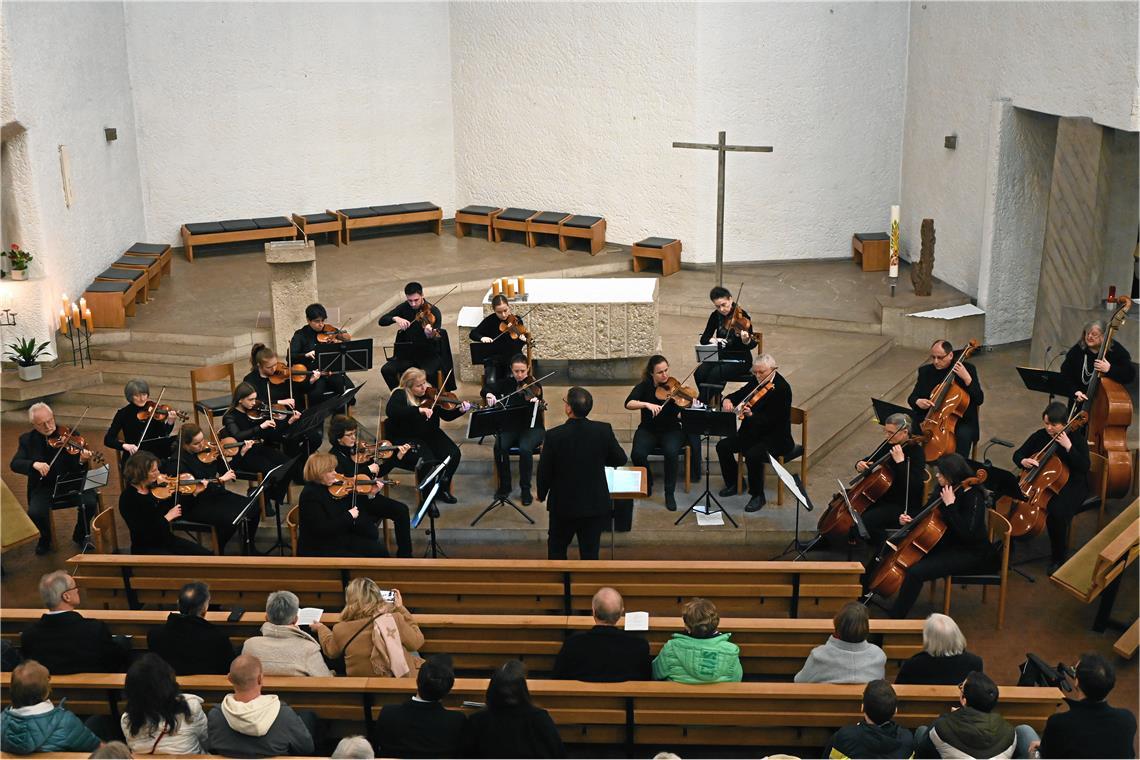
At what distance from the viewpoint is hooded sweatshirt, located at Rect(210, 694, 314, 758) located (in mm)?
5852

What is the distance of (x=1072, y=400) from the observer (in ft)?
32.3

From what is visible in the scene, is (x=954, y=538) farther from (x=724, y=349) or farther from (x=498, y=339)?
(x=498, y=339)

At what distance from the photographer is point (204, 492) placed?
904 cm

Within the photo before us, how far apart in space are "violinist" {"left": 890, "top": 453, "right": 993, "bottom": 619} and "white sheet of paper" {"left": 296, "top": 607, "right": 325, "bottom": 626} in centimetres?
365

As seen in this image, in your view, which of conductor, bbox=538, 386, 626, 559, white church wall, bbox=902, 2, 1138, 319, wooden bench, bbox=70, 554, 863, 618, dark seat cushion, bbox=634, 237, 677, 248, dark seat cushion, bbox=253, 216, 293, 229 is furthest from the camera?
dark seat cushion, bbox=253, 216, 293, 229

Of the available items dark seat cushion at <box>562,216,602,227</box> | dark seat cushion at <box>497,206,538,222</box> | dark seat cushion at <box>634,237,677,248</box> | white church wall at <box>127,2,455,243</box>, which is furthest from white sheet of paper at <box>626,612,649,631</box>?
white church wall at <box>127,2,455,243</box>

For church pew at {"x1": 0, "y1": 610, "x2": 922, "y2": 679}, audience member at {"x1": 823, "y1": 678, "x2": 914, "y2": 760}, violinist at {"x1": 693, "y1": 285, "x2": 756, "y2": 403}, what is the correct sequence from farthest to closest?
1. violinist at {"x1": 693, "y1": 285, "x2": 756, "y2": 403}
2. church pew at {"x1": 0, "y1": 610, "x2": 922, "y2": 679}
3. audience member at {"x1": 823, "y1": 678, "x2": 914, "y2": 760}

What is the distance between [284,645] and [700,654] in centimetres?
211

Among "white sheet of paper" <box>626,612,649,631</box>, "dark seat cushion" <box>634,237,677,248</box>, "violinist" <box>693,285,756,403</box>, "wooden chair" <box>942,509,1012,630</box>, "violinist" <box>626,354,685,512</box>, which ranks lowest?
"wooden chair" <box>942,509,1012,630</box>

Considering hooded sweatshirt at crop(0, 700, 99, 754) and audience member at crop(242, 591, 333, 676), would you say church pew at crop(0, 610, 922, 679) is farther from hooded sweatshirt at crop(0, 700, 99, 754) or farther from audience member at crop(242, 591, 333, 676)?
hooded sweatshirt at crop(0, 700, 99, 754)


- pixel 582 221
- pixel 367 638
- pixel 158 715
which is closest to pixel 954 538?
pixel 367 638

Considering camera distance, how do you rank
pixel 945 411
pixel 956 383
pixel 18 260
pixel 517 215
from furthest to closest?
pixel 517 215
pixel 18 260
pixel 956 383
pixel 945 411

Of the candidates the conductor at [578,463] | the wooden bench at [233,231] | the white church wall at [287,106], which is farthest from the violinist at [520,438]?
the white church wall at [287,106]

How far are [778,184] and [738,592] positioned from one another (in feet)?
30.1
